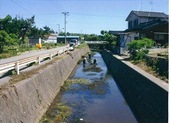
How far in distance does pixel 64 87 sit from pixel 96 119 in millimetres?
9131

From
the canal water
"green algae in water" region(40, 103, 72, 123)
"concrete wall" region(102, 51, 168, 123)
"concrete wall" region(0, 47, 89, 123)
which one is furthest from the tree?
"concrete wall" region(102, 51, 168, 123)

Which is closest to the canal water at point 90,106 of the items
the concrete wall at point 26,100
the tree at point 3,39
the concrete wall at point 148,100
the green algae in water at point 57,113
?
the green algae in water at point 57,113

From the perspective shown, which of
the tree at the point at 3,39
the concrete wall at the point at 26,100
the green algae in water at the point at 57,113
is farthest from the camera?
the tree at the point at 3,39

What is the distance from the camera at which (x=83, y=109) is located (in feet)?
56.0

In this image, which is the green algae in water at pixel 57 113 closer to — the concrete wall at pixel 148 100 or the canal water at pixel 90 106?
the canal water at pixel 90 106

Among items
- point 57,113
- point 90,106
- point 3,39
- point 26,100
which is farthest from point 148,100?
point 3,39

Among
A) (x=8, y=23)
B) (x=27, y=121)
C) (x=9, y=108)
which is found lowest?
(x=27, y=121)

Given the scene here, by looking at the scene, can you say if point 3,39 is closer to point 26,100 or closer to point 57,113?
point 57,113

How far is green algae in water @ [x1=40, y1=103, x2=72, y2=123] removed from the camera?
Answer: 46.4ft

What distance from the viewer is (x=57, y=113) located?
1557 centimetres

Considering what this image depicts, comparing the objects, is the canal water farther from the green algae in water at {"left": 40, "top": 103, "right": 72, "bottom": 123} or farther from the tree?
the tree

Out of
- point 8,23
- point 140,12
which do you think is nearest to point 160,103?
point 140,12

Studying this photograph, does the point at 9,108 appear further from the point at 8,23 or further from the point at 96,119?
the point at 8,23

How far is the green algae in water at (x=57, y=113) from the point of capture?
1415 centimetres
